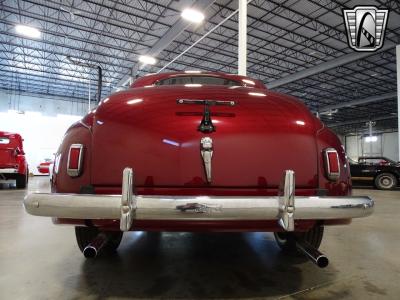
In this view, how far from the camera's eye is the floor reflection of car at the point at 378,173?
10625mm

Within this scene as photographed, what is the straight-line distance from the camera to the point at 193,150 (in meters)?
1.57

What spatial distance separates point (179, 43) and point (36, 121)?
13.5 metres

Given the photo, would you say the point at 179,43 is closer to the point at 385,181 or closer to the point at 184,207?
the point at 385,181

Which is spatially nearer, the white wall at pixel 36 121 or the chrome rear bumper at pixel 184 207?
the chrome rear bumper at pixel 184 207

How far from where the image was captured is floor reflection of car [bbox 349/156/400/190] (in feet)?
34.9

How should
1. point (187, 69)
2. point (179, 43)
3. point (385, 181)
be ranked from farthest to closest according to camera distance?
1. point (187, 69)
2. point (179, 43)
3. point (385, 181)

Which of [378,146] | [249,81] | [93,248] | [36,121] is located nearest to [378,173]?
[249,81]

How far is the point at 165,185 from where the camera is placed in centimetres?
155

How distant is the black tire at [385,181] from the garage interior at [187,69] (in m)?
0.71

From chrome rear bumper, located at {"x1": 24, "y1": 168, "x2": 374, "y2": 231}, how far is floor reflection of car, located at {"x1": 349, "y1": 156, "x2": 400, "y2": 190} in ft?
35.3

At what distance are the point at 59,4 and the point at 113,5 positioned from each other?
2.15m

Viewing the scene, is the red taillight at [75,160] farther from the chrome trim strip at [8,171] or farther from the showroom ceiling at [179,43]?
the showroom ceiling at [179,43]

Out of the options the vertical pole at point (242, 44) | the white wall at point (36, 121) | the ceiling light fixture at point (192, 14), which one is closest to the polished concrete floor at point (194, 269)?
the vertical pole at point (242, 44)

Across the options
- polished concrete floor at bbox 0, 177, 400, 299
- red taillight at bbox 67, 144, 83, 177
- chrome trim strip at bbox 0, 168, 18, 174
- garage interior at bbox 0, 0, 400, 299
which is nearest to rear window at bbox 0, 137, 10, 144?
chrome trim strip at bbox 0, 168, 18, 174
